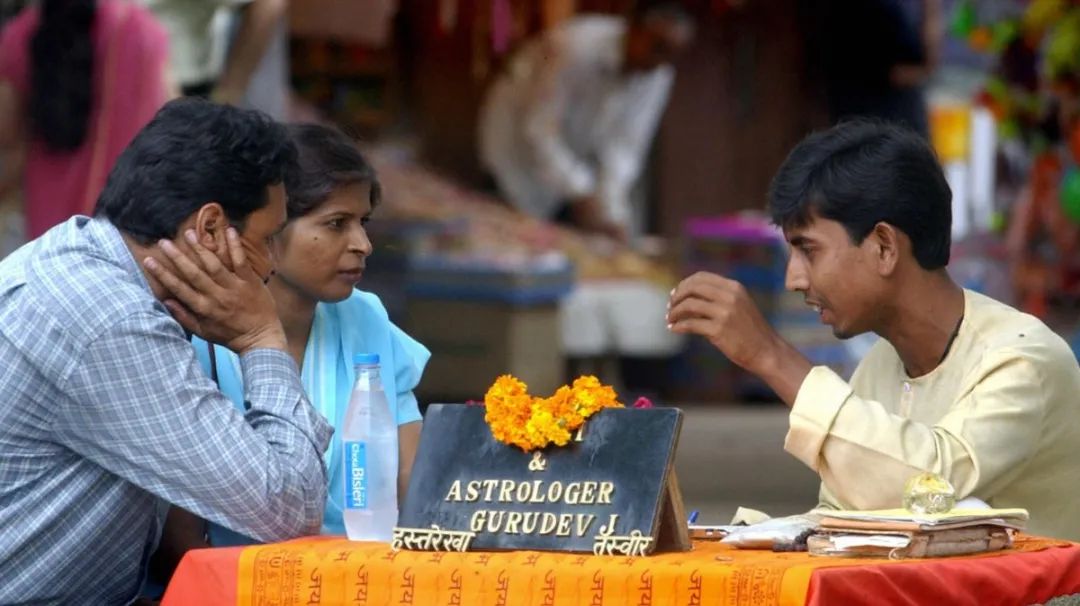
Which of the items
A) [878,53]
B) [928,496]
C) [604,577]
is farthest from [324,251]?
[878,53]

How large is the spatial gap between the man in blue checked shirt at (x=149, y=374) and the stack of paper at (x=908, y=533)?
2.85 feet

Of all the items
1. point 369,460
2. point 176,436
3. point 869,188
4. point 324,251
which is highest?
point 869,188

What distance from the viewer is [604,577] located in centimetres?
311

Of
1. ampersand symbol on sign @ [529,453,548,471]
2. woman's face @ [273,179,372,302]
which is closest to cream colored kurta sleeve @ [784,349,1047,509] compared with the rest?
ampersand symbol on sign @ [529,453,548,471]

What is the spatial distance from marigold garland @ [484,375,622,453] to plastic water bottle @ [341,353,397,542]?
0.31m

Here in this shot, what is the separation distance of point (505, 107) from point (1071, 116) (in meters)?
3.34

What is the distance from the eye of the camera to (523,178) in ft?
38.5

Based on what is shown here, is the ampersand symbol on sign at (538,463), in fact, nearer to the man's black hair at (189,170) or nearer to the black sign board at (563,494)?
the black sign board at (563,494)

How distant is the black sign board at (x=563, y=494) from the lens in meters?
3.22

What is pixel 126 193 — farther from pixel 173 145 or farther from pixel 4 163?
pixel 4 163

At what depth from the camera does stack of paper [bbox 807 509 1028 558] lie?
3.15m

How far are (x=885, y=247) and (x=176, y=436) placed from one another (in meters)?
1.31

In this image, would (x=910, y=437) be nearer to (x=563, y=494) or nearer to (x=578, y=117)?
(x=563, y=494)

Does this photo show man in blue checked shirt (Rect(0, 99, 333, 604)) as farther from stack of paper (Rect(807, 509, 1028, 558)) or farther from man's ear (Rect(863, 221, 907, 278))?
man's ear (Rect(863, 221, 907, 278))
